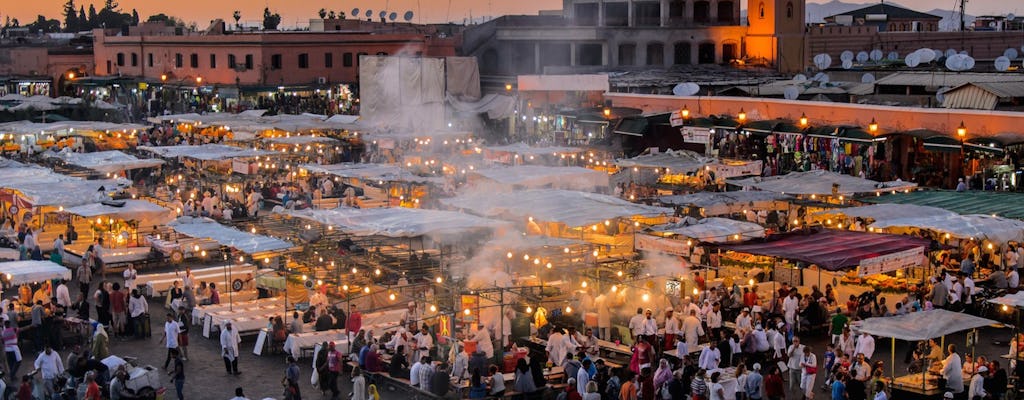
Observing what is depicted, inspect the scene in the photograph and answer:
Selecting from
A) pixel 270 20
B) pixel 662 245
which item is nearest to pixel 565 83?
pixel 662 245

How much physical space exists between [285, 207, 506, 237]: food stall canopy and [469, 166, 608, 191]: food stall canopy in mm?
6111

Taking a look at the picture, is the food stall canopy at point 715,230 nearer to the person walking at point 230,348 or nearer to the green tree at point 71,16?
the person walking at point 230,348

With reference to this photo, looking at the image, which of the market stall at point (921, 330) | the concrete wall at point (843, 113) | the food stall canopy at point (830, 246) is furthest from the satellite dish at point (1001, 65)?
the market stall at point (921, 330)

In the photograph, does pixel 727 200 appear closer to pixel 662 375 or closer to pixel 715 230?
pixel 715 230

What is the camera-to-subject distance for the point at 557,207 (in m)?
25.1

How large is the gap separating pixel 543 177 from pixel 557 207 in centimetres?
590

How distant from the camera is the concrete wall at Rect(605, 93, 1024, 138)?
30641 millimetres

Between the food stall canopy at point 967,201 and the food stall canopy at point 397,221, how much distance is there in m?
8.80

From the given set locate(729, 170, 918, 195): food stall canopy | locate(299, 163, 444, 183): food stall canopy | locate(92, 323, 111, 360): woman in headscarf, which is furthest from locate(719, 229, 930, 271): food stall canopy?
locate(299, 163, 444, 183): food stall canopy

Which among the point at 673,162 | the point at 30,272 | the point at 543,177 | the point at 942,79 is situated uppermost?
the point at 942,79

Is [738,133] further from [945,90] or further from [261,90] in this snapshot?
[261,90]

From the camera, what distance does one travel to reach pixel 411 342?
776 inches

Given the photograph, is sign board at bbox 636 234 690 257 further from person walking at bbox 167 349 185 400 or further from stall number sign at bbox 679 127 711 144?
stall number sign at bbox 679 127 711 144

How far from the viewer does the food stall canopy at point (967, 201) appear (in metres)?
24.9
